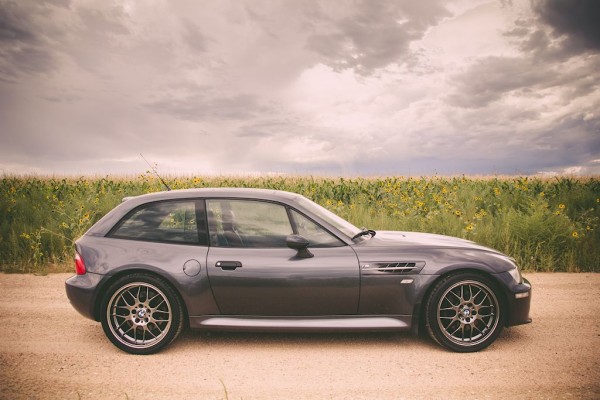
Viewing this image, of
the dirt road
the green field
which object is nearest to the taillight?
the dirt road

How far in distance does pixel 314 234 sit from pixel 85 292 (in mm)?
2297

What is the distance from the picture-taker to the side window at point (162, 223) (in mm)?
4473

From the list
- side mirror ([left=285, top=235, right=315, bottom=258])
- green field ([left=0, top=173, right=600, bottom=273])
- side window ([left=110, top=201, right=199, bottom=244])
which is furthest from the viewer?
green field ([left=0, top=173, right=600, bottom=273])

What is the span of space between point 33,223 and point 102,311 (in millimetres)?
7137

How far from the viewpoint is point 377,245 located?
4371 millimetres

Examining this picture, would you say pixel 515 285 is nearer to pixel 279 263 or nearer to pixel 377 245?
pixel 377 245

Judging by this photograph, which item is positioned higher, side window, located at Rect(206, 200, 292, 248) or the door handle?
side window, located at Rect(206, 200, 292, 248)

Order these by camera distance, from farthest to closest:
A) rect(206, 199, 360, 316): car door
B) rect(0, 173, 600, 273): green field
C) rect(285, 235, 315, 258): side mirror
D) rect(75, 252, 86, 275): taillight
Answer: rect(0, 173, 600, 273): green field, rect(75, 252, 86, 275): taillight, rect(206, 199, 360, 316): car door, rect(285, 235, 315, 258): side mirror

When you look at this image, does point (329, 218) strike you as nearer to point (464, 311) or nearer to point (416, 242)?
point (416, 242)

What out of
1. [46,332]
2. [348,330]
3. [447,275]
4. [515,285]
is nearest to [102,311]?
[46,332]

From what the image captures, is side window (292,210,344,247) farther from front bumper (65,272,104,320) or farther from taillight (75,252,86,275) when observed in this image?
taillight (75,252,86,275)

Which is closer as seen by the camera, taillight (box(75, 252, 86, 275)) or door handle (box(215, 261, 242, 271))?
door handle (box(215, 261, 242, 271))

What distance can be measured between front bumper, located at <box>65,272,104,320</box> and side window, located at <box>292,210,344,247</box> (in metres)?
1.99

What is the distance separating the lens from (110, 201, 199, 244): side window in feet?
14.7
